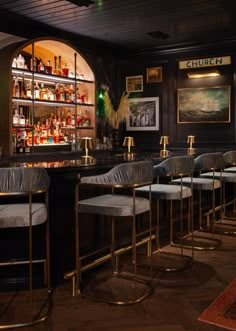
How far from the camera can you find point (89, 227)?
3.48 m

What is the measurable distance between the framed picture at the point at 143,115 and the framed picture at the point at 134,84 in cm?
19

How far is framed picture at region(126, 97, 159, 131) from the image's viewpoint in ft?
24.4

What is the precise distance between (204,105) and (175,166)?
142 inches

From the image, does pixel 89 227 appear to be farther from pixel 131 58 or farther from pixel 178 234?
pixel 131 58

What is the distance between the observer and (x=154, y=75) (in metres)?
7.41

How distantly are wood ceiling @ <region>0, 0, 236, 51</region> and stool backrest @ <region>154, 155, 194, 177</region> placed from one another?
2.18 meters

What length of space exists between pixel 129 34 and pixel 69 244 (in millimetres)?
4152

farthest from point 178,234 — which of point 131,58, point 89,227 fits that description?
point 131,58

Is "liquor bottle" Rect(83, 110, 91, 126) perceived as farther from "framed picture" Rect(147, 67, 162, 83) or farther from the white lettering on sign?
the white lettering on sign

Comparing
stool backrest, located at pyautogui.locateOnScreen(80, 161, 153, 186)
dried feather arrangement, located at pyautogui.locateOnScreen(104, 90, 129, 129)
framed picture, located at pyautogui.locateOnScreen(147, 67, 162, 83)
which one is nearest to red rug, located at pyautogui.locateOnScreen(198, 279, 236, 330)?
stool backrest, located at pyautogui.locateOnScreen(80, 161, 153, 186)

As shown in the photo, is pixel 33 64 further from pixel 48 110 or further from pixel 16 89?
pixel 48 110

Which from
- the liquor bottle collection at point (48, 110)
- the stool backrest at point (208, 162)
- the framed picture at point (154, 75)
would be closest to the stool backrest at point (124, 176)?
the stool backrest at point (208, 162)

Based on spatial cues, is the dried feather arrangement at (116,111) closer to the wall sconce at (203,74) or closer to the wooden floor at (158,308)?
the wall sconce at (203,74)

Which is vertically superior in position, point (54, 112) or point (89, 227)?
point (54, 112)
